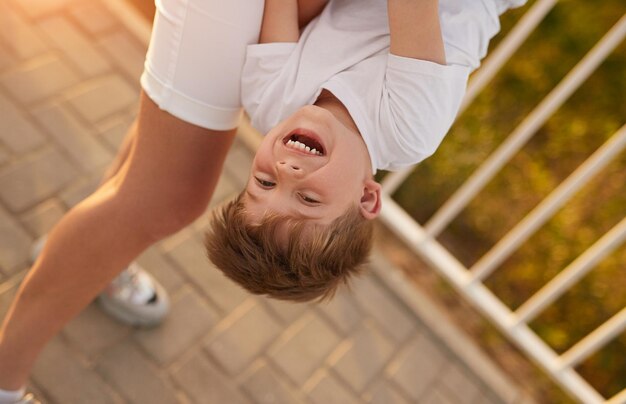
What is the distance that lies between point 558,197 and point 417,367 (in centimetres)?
87

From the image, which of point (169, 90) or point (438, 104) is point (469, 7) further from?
point (169, 90)

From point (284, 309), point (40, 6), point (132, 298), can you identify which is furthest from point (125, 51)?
point (284, 309)

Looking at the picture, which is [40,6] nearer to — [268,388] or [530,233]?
[268,388]

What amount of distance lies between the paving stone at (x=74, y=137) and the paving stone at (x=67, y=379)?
766 millimetres

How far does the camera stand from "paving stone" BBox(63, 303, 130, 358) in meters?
2.13

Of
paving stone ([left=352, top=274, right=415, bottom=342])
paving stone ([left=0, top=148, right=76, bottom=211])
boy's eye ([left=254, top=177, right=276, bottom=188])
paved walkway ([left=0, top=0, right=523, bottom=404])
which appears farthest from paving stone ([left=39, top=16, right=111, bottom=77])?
boy's eye ([left=254, top=177, right=276, bottom=188])

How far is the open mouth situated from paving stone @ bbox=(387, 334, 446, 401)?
4.82 feet

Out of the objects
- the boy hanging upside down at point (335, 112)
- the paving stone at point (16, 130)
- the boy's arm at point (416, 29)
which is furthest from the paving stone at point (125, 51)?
the boy's arm at point (416, 29)

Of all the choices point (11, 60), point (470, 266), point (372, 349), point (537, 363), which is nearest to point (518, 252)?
point (470, 266)

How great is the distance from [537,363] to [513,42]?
135 cm

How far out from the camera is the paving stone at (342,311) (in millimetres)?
2547

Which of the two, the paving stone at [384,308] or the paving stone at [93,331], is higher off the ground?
the paving stone at [384,308]

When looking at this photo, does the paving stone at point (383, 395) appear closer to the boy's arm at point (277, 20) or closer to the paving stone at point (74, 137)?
the paving stone at point (74, 137)

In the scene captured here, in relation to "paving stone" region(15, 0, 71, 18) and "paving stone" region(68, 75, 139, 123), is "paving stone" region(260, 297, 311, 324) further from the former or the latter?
"paving stone" region(15, 0, 71, 18)
